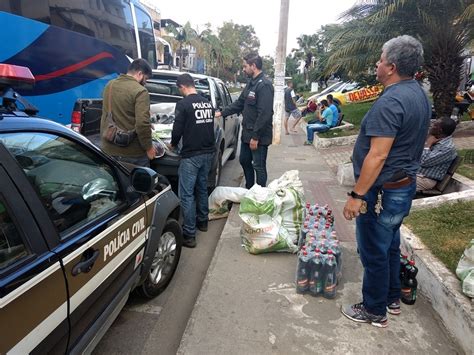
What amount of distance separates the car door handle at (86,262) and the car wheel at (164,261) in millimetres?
1023

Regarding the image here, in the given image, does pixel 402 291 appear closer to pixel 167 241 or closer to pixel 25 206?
pixel 167 241

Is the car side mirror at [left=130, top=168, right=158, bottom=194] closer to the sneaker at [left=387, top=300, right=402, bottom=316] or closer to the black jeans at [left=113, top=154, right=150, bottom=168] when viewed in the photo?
the black jeans at [left=113, top=154, right=150, bottom=168]

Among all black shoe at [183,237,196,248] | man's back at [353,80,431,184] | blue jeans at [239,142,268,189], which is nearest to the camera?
man's back at [353,80,431,184]

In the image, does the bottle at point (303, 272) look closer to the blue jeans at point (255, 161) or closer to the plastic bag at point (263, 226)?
the plastic bag at point (263, 226)

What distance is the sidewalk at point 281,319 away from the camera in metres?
2.57

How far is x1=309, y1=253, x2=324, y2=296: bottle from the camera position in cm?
309

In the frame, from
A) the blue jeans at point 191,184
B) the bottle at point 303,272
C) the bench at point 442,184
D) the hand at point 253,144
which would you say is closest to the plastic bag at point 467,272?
the bottle at point 303,272

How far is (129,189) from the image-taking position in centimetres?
262

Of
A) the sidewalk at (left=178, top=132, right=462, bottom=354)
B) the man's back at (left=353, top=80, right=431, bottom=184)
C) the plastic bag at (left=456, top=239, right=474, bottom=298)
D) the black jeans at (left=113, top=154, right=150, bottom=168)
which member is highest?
the man's back at (left=353, top=80, right=431, bottom=184)

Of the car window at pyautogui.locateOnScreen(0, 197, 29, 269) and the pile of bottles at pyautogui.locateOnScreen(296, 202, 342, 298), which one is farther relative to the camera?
the pile of bottles at pyautogui.locateOnScreen(296, 202, 342, 298)

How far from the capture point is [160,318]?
306cm

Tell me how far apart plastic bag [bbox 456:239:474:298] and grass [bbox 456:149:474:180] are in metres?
2.84

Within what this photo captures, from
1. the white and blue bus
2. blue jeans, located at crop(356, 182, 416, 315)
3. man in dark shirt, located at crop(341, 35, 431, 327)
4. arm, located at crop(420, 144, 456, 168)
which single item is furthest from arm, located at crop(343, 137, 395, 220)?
the white and blue bus

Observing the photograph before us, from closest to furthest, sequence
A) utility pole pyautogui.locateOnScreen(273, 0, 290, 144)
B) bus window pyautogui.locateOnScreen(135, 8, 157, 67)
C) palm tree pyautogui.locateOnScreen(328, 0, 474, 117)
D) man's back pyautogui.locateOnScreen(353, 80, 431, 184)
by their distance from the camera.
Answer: man's back pyautogui.locateOnScreen(353, 80, 431, 184) < palm tree pyautogui.locateOnScreen(328, 0, 474, 117) < bus window pyautogui.locateOnScreen(135, 8, 157, 67) < utility pole pyautogui.locateOnScreen(273, 0, 290, 144)
